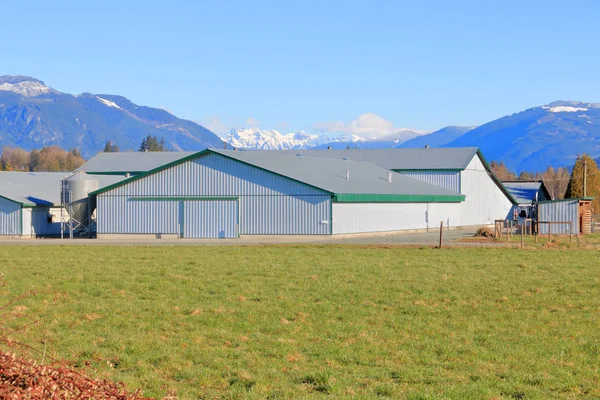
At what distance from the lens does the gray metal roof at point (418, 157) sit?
233 ft

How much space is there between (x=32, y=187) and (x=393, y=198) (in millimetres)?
25541

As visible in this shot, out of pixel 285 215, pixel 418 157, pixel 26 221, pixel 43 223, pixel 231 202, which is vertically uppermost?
pixel 418 157

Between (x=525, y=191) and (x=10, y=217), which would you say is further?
(x=525, y=191)

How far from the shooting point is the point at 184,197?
2024 inches

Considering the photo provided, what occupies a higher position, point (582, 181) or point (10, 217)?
point (582, 181)

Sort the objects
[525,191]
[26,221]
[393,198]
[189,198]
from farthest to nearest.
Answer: [525,191] < [393,198] < [26,221] < [189,198]

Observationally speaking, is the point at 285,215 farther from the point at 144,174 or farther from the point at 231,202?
the point at 144,174

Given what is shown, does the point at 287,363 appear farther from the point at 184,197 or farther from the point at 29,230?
the point at 29,230

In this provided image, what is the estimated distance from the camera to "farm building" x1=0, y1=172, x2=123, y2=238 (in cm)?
5359

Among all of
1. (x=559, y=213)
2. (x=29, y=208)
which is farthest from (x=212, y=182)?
(x=559, y=213)

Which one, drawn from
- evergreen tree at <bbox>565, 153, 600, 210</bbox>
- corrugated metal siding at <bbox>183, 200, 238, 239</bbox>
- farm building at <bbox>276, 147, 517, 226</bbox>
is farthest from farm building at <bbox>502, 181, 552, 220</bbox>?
corrugated metal siding at <bbox>183, 200, 238, 239</bbox>

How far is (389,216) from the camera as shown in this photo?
5556 centimetres

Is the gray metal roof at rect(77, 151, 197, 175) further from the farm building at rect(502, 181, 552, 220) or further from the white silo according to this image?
the farm building at rect(502, 181, 552, 220)

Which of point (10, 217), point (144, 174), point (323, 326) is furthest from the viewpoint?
point (10, 217)
